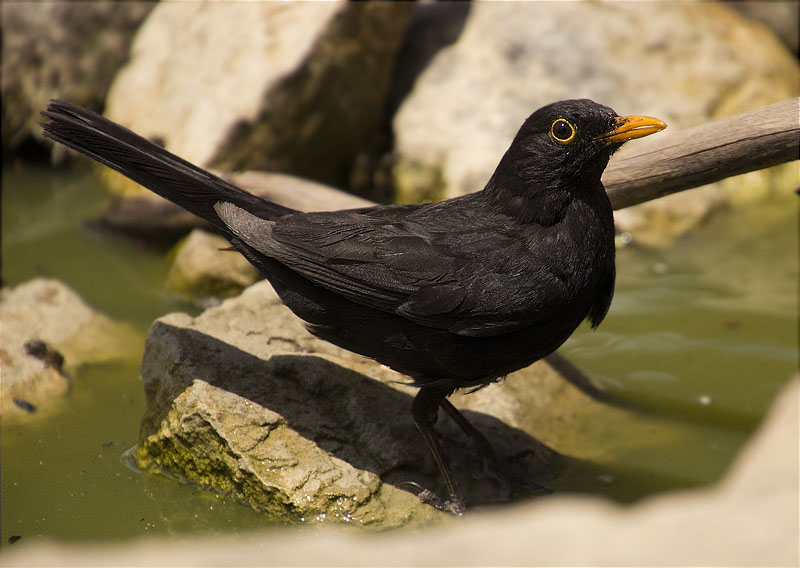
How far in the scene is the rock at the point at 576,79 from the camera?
742 centimetres

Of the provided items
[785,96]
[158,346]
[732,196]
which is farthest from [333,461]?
[785,96]

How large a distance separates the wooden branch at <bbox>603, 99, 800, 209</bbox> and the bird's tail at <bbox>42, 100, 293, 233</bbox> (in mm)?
2147

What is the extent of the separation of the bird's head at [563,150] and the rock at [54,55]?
5.88 metres

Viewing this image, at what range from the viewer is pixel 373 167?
7.87 m

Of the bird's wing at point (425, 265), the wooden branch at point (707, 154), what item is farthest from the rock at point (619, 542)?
the wooden branch at point (707, 154)

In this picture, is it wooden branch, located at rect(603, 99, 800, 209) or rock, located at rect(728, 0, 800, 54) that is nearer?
wooden branch, located at rect(603, 99, 800, 209)

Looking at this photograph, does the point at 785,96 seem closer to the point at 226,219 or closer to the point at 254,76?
the point at 254,76

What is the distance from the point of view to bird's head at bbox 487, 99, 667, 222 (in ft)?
11.7

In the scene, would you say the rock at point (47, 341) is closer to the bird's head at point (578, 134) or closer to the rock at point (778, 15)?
the bird's head at point (578, 134)

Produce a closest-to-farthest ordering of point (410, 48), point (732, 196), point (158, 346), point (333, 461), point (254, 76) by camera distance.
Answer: point (333, 461) < point (158, 346) < point (254, 76) < point (732, 196) < point (410, 48)

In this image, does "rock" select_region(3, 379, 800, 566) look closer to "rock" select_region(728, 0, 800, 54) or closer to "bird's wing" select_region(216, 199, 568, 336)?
"bird's wing" select_region(216, 199, 568, 336)

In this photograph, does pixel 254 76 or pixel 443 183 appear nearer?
pixel 254 76

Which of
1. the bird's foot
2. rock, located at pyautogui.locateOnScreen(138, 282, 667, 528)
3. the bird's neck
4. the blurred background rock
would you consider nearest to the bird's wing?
the bird's neck

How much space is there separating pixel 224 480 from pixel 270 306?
3.78 feet
